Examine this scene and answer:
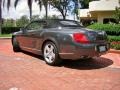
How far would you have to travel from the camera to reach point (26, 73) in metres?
7.67

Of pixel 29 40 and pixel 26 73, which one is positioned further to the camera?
pixel 29 40

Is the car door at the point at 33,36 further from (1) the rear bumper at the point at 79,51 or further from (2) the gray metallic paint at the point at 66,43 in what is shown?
(1) the rear bumper at the point at 79,51

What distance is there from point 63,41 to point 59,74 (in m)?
1.07

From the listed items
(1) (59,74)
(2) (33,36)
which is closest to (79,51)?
(1) (59,74)

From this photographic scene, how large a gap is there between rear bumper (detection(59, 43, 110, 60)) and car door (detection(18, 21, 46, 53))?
1.34 m

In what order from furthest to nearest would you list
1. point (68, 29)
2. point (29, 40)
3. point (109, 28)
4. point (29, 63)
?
point (109, 28), point (29, 40), point (29, 63), point (68, 29)

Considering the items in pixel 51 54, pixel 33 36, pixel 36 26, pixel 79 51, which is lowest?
pixel 51 54

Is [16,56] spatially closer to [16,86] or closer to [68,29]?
[68,29]

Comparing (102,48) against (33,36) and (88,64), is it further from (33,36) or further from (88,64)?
(33,36)

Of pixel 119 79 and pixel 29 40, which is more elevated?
pixel 29 40

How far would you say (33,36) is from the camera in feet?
31.4

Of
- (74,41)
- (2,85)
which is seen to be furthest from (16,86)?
(74,41)

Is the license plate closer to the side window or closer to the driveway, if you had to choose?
the driveway

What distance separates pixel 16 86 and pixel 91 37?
2777 millimetres
